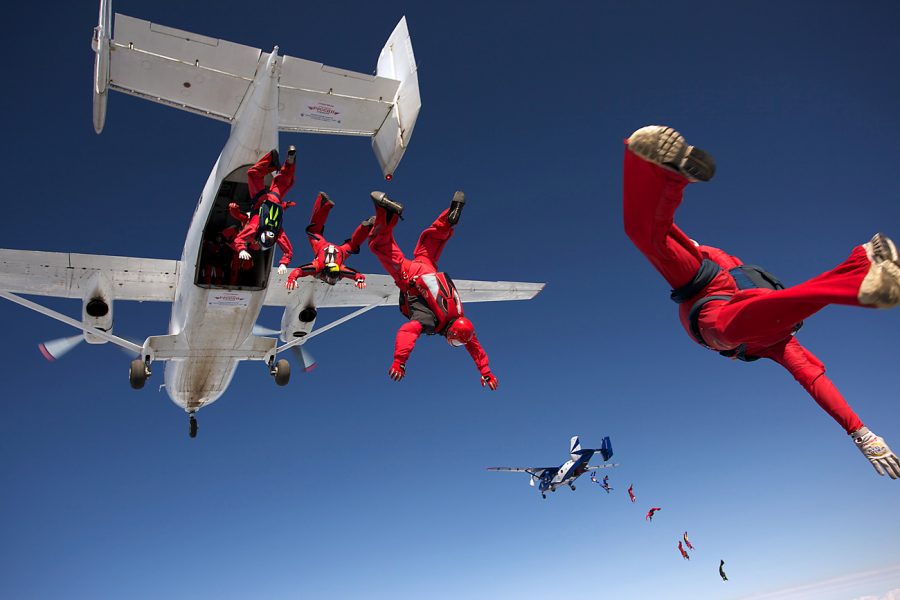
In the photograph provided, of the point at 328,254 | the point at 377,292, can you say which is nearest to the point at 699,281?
the point at 328,254

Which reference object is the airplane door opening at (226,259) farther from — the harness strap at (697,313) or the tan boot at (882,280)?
the tan boot at (882,280)

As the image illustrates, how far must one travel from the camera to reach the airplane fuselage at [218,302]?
500 inches

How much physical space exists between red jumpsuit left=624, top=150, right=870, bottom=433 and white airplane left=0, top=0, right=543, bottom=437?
25.0ft

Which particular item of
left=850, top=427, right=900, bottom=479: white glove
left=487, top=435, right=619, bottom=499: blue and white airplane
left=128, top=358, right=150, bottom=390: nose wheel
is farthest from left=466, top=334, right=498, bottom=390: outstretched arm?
left=487, top=435, right=619, bottom=499: blue and white airplane

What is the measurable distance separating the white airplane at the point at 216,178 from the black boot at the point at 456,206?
4117 millimetres

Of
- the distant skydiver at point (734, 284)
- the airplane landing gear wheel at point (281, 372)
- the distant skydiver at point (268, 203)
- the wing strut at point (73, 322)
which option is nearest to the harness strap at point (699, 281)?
the distant skydiver at point (734, 284)

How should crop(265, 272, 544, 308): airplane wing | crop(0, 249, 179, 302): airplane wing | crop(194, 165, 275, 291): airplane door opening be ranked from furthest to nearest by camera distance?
crop(265, 272, 544, 308): airplane wing < crop(0, 249, 179, 302): airplane wing < crop(194, 165, 275, 291): airplane door opening

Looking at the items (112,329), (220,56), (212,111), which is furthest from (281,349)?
(220,56)

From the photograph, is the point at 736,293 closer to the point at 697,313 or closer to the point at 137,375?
the point at 697,313

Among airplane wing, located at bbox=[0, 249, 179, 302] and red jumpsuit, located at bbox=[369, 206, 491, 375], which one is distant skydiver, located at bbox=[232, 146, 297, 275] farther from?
airplane wing, located at bbox=[0, 249, 179, 302]

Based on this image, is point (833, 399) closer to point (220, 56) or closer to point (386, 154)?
point (386, 154)

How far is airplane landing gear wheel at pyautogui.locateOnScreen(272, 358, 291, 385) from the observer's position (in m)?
16.6

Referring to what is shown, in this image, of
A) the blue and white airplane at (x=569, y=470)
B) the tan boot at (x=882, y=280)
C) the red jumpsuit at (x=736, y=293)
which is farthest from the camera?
the blue and white airplane at (x=569, y=470)

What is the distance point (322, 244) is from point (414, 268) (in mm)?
2029
